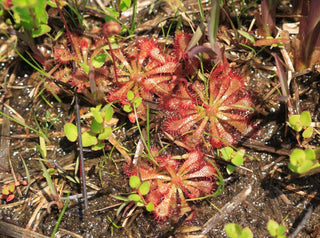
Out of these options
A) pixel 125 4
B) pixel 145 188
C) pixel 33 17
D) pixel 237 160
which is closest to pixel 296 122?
pixel 237 160

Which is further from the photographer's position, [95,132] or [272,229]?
[95,132]

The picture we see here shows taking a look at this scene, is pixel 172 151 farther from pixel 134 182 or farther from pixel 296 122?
pixel 296 122

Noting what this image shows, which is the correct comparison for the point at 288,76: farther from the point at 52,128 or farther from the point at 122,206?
the point at 52,128

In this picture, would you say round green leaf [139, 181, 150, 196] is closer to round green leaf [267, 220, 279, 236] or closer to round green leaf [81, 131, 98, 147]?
round green leaf [81, 131, 98, 147]

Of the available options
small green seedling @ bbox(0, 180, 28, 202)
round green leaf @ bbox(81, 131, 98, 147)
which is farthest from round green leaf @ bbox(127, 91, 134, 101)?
small green seedling @ bbox(0, 180, 28, 202)

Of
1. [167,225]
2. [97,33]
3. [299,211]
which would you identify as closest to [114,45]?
[97,33]

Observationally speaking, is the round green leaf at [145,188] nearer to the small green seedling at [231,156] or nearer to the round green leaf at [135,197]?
the round green leaf at [135,197]

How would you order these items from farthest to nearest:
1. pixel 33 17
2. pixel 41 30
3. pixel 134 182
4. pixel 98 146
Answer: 1. pixel 41 30
2. pixel 98 146
3. pixel 33 17
4. pixel 134 182
